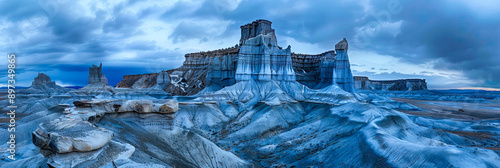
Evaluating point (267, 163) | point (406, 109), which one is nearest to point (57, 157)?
point (267, 163)

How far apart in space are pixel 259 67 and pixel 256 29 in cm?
2354

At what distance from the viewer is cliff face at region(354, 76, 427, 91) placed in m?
108

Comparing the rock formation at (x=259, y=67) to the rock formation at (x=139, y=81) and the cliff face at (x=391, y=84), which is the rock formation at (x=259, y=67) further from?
the cliff face at (x=391, y=84)

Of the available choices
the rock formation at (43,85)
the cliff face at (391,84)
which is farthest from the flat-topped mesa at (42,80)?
the cliff face at (391,84)

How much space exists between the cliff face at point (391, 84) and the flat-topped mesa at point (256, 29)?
186 feet

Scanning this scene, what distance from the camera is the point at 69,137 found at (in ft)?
28.6

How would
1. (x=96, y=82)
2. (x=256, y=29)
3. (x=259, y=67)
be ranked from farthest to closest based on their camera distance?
(x=256, y=29), (x=96, y=82), (x=259, y=67)

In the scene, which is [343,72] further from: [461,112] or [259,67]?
[461,112]

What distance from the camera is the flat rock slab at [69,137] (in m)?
8.67

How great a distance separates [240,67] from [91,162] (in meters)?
39.4

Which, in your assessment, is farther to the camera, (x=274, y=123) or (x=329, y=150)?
(x=274, y=123)

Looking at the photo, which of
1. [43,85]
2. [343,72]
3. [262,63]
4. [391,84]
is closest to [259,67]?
[262,63]

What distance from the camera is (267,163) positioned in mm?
20688

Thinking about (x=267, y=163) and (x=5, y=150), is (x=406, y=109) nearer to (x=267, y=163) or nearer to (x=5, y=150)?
(x=267, y=163)
